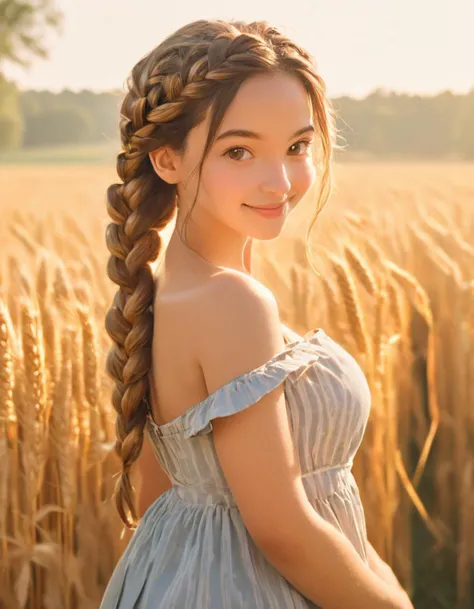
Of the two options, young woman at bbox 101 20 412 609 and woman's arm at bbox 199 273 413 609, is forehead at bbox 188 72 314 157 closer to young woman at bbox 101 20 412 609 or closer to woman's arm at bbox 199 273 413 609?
young woman at bbox 101 20 412 609

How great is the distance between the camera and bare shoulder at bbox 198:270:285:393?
0.96 meters

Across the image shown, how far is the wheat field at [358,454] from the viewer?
1.53 meters

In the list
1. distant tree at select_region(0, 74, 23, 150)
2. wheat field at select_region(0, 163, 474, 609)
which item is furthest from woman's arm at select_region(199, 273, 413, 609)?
distant tree at select_region(0, 74, 23, 150)

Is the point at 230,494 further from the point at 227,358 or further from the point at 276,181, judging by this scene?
the point at 276,181

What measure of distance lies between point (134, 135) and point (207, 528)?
47 cm

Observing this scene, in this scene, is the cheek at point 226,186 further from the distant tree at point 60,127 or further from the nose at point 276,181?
the distant tree at point 60,127

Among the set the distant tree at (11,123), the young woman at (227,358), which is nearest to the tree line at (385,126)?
the distant tree at (11,123)

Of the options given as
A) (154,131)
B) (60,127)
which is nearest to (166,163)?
(154,131)

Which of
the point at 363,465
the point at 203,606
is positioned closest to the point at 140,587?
the point at 203,606

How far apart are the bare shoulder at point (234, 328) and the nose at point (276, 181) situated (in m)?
0.11

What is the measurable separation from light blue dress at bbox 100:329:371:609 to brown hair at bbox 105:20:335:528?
0.10 meters

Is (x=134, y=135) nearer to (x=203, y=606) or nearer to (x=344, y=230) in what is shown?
(x=203, y=606)

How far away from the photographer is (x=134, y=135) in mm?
1111

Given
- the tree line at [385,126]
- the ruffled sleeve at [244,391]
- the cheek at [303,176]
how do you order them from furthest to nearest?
the tree line at [385,126] → the cheek at [303,176] → the ruffled sleeve at [244,391]
